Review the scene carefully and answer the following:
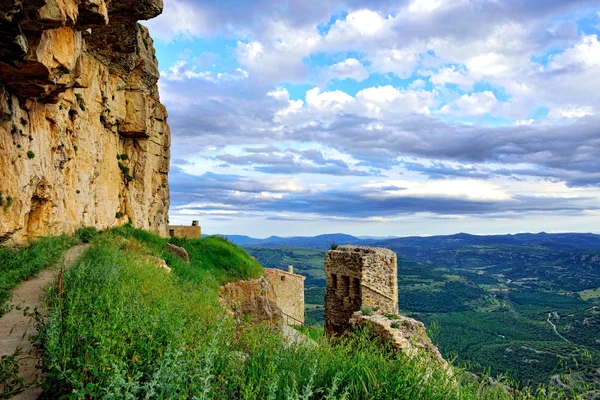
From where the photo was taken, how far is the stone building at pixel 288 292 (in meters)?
30.4

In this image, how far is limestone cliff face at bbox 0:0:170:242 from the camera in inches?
366

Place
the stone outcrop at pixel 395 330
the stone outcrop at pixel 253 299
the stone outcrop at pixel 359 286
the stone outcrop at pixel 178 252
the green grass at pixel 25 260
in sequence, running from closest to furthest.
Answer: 1. the green grass at pixel 25 260
2. the stone outcrop at pixel 395 330
3. the stone outcrop at pixel 359 286
4. the stone outcrop at pixel 253 299
5. the stone outcrop at pixel 178 252

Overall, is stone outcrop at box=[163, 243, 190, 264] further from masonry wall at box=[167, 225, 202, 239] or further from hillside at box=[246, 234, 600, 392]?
hillside at box=[246, 234, 600, 392]

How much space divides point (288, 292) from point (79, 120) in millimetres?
20239

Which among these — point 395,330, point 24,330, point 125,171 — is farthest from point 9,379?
point 125,171

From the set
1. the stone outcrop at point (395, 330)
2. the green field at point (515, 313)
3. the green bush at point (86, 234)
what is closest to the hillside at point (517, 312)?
the green field at point (515, 313)

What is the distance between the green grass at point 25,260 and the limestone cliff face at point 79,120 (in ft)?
2.38

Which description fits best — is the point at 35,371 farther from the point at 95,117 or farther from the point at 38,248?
the point at 95,117

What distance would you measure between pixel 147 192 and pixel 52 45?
16211mm

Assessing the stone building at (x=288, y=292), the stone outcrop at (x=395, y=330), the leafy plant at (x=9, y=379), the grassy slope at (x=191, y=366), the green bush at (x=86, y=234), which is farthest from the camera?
the stone building at (x=288, y=292)

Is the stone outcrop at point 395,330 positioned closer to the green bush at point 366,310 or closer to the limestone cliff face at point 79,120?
the green bush at point 366,310

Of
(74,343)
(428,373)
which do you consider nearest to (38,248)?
(74,343)

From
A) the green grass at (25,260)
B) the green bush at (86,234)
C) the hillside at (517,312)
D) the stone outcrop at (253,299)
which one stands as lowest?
the hillside at (517,312)

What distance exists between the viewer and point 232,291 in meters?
17.9
